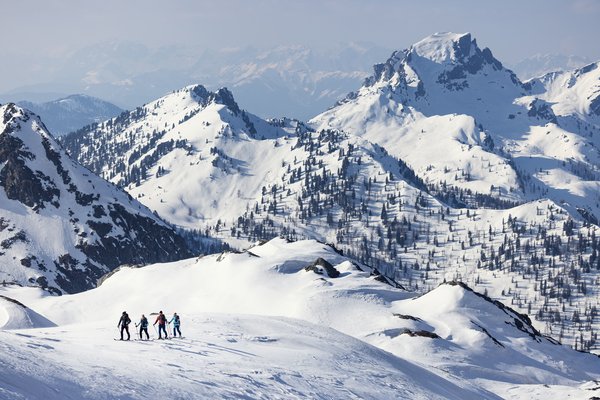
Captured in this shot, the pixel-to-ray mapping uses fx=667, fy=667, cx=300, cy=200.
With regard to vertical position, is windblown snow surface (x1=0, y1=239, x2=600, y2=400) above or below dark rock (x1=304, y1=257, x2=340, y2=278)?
below

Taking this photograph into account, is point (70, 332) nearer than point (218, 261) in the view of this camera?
Yes

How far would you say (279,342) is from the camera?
6969cm

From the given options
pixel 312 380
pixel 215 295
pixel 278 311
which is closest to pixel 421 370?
pixel 312 380

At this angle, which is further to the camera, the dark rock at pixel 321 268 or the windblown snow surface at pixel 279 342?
the dark rock at pixel 321 268

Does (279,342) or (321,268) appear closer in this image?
(279,342)

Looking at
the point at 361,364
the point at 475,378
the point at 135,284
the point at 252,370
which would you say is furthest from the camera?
the point at 135,284

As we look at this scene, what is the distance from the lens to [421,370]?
241 feet

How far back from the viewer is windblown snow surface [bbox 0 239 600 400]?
45562 mm

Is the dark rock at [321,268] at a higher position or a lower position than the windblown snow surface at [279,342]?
higher

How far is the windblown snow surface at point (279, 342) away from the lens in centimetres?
4556

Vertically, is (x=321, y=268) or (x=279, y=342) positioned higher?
(x=321, y=268)

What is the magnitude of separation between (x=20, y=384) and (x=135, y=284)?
123 m

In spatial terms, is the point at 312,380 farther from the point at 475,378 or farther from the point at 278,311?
the point at 278,311

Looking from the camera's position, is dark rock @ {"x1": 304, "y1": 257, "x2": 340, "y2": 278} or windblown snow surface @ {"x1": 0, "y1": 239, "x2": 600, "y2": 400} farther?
dark rock @ {"x1": 304, "y1": 257, "x2": 340, "y2": 278}
